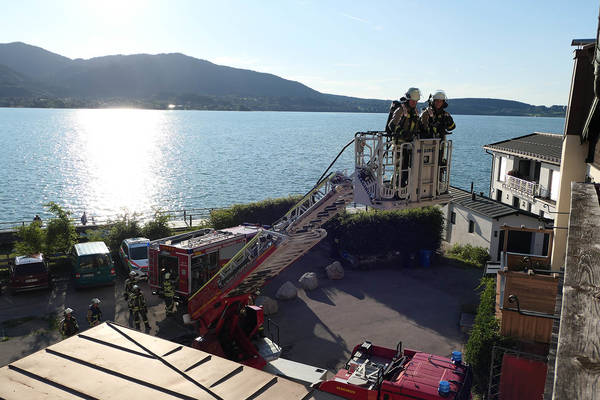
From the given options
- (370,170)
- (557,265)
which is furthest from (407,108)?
(557,265)

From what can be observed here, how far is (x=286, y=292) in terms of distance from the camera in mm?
18172

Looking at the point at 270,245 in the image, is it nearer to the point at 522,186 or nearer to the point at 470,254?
the point at 470,254

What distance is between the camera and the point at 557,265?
12438 millimetres

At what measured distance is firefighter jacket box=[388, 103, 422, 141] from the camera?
11.3 metres

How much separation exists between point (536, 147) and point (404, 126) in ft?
73.3

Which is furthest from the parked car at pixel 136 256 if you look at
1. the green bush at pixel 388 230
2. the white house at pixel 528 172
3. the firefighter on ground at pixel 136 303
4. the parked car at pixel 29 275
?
the white house at pixel 528 172

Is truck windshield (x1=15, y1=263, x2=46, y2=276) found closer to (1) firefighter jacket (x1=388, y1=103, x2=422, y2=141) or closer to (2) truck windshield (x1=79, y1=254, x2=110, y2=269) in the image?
(2) truck windshield (x1=79, y1=254, x2=110, y2=269)

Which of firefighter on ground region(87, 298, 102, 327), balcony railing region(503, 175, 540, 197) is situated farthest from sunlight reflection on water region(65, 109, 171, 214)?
firefighter on ground region(87, 298, 102, 327)

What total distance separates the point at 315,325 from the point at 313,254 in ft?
28.3

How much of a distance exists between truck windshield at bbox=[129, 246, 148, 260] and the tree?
296cm

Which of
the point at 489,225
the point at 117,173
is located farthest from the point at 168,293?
the point at 117,173

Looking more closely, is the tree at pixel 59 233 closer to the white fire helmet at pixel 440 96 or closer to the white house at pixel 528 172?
the white fire helmet at pixel 440 96

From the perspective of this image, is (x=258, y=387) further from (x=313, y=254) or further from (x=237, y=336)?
(x=313, y=254)

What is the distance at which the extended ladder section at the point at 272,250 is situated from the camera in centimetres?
1345
